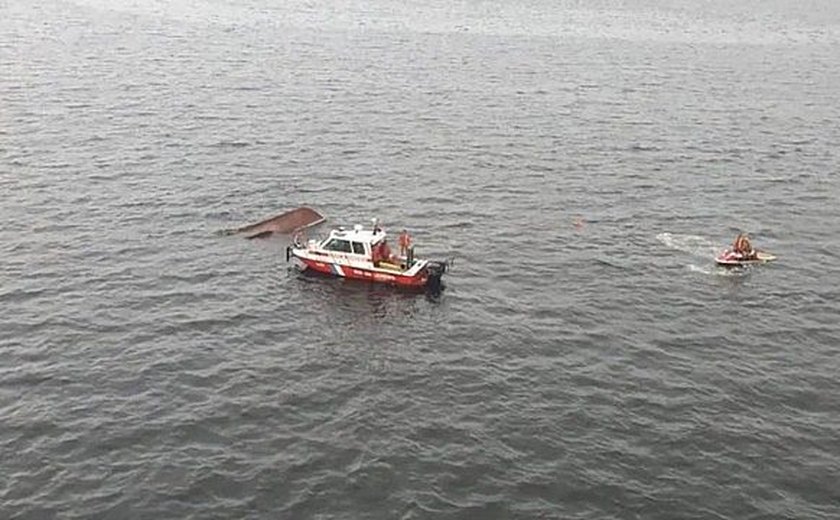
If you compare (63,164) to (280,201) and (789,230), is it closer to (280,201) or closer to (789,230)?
(280,201)

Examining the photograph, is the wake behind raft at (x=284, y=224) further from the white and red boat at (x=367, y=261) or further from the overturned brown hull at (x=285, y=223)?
the white and red boat at (x=367, y=261)

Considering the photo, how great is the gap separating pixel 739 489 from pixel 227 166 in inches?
1956

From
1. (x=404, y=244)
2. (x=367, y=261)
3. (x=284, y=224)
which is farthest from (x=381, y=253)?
(x=284, y=224)

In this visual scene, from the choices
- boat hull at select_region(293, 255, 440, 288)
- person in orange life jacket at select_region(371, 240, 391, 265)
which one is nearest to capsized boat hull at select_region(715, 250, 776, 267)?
boat hull at select_region(293, 255, 440, 288)

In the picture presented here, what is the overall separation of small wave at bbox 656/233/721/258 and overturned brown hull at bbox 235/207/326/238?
922 inches

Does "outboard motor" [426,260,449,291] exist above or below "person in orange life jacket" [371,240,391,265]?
below

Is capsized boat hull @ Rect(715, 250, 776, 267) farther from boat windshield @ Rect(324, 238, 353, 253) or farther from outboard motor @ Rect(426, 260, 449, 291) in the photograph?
boat windshield @ Rect(324, 238, 353, 253)

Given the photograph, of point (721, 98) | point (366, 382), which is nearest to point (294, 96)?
point (721, 98)

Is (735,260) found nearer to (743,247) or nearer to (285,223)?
(743,247)

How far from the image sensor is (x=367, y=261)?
51.9 meters

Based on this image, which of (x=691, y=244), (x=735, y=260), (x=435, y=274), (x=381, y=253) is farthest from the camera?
(x=691, y=244)

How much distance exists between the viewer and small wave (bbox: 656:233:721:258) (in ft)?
188

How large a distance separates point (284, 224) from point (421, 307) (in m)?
14.3

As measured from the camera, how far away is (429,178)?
2793 inches
